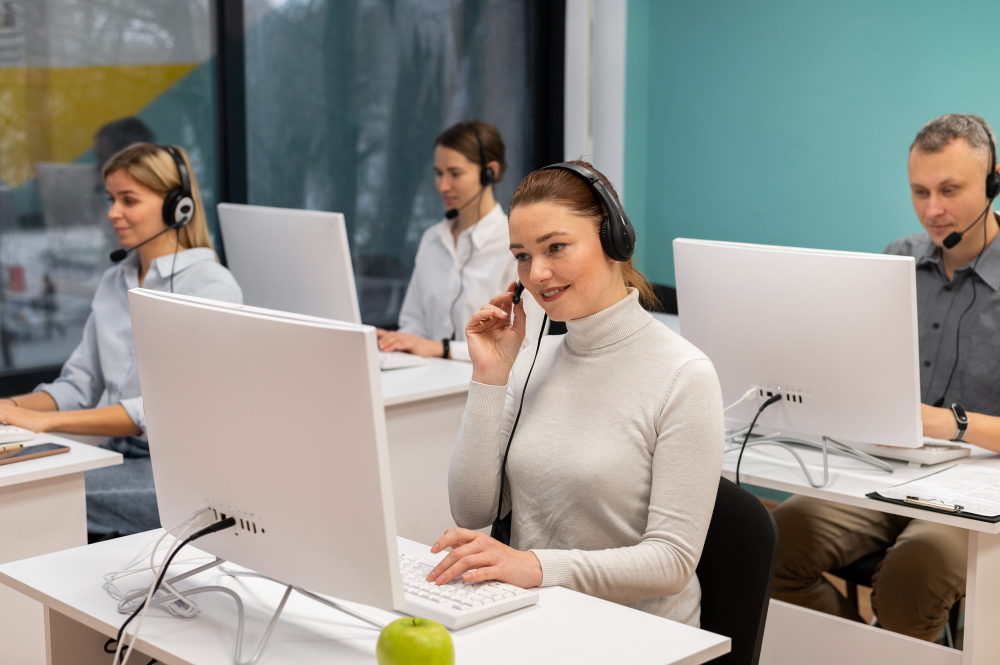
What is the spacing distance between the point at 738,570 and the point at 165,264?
5.17 feet

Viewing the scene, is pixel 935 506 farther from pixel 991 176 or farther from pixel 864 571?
pixel 991 176

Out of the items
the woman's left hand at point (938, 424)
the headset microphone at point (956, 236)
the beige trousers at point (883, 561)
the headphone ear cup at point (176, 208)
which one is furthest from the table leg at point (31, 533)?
the headset microphone at point (956, 236)

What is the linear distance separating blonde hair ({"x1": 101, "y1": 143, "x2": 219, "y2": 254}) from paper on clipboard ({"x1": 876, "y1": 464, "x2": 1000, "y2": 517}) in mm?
1675

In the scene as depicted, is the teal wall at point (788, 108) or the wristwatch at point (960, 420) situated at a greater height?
the teal wall at point (788, 108)

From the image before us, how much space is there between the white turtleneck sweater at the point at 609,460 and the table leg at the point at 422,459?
955mm

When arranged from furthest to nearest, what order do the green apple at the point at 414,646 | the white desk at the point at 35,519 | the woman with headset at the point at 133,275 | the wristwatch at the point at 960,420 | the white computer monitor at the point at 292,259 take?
the white computer monitor at the point at 292,259, the woman with headset at the point at 133,275, the wristwatch at the point at 960,420, the white desk at the point at 35,519, the green apple at the point at 414,646

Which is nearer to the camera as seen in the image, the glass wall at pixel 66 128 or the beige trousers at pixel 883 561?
the beige trousers at pixel 883 561

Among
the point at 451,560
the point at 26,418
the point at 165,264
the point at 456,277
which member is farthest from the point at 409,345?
the point at 451,560

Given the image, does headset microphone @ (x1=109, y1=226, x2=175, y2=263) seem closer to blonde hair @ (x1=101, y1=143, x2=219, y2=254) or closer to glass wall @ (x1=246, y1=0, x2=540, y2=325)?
blonde hair @ (x1=101, y1=143, x2=219, y2=254)

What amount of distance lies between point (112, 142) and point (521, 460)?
2.11m

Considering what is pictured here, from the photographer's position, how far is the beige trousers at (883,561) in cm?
184

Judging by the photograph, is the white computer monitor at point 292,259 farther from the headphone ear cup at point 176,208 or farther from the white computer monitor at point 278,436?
the white computer monitor at point 278,436

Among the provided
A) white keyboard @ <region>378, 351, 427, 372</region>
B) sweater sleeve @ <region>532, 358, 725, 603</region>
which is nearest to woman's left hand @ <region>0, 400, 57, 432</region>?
white keyboard @ <region>378, 351, 427, 372</region>

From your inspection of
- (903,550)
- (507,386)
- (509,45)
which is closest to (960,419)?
(903,550)
